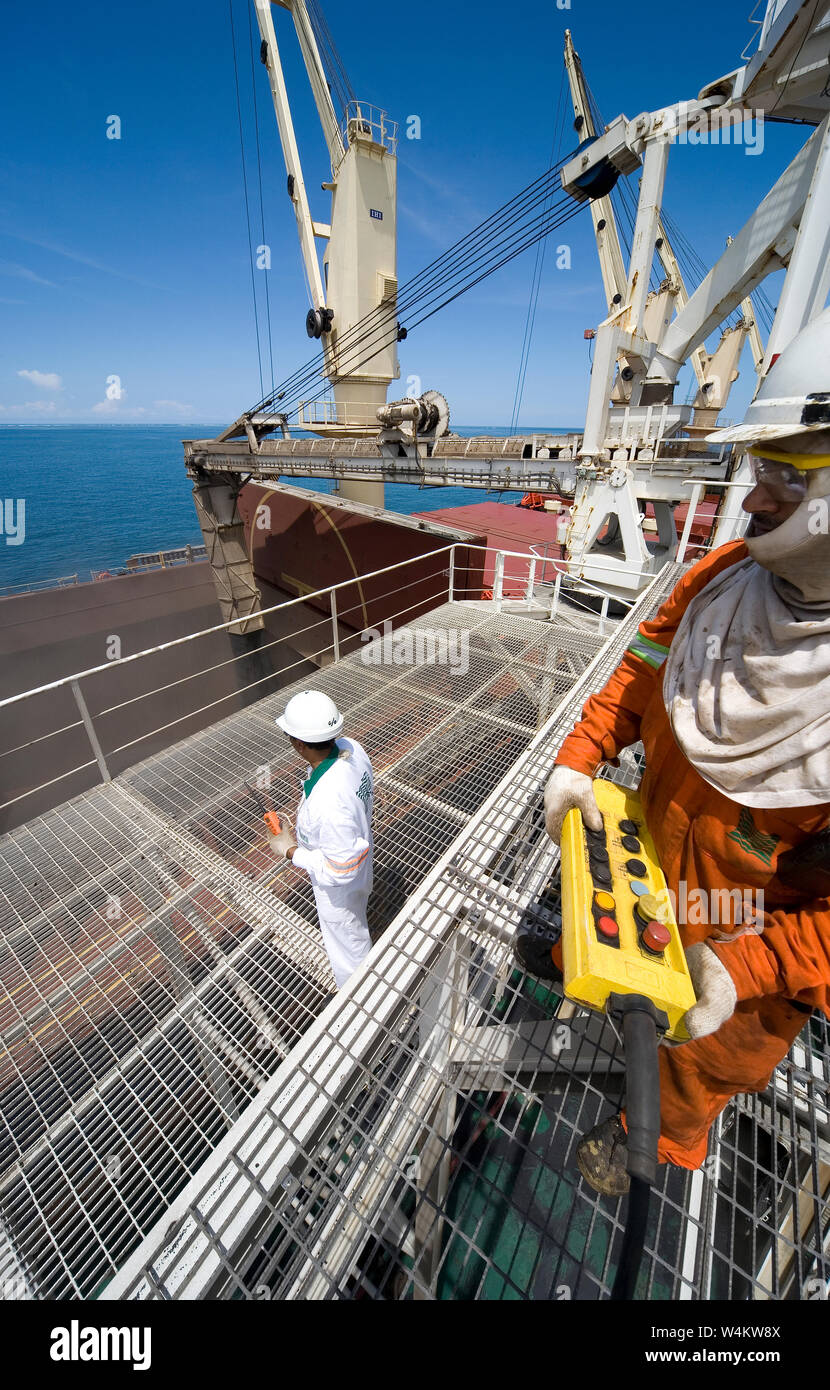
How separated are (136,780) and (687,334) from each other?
1050 cm

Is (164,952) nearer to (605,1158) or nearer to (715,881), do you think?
(605,1158)

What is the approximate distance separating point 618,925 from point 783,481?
1.09 metres

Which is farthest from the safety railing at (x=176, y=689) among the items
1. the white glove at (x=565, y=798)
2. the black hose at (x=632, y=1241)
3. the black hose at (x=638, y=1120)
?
the black hose at (x=632, y=1241)

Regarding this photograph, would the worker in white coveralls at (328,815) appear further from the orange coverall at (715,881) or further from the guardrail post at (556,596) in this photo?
the guardrail post at (556,596)

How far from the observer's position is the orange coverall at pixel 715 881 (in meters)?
1.22

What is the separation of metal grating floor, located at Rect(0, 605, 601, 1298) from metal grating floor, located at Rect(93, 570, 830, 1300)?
0.18 meters

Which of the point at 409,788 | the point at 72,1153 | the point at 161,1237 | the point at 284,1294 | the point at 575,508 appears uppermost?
the point at 575,508

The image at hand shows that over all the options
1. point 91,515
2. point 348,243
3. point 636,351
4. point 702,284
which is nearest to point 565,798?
point 636,351

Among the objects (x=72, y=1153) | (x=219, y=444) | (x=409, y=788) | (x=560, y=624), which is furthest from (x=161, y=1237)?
(x=219, y=444)

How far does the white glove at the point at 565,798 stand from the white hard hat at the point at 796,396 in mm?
1017

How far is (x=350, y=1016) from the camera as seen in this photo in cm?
131

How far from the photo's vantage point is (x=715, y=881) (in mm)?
1349

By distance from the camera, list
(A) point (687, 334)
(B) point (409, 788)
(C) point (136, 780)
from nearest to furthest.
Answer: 1. (B) point (409, 788)
2. (C) point (136, 780)
3. (A) point (687, 334)

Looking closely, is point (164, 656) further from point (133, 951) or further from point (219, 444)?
point (133, 951)
